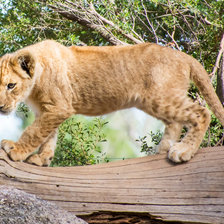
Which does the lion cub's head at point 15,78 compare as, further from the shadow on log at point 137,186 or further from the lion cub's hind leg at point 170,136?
the lion cub's hind leg at point 170,136

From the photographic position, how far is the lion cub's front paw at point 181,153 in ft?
12.3

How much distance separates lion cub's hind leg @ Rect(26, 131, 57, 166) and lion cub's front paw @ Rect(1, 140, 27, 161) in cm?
15

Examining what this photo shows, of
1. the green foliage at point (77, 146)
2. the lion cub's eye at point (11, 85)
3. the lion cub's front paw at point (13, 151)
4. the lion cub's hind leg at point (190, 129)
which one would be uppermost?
the lion cub's eye at point (11, 85)

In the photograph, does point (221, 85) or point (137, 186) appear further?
point (221, 85)

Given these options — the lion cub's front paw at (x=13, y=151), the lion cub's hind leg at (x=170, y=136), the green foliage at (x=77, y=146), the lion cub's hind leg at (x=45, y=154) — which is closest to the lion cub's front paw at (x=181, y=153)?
the lion cub's hind leg at (x=170, y=136)

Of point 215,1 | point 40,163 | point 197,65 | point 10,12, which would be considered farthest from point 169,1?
point 40,163

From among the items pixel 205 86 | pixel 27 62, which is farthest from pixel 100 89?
pixel 205 86

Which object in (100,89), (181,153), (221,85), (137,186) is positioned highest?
(100,89)

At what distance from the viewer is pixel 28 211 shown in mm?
3689

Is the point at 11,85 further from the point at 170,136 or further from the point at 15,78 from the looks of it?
the point at 170,136

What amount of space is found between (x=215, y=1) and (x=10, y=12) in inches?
140

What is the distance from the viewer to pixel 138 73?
4109mm

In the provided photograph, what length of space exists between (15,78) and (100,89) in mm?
861

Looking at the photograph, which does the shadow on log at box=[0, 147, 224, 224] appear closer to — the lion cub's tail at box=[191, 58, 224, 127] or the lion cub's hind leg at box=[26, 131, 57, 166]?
the lion cub's hind leg at box=[26, 131, 57, 166]
